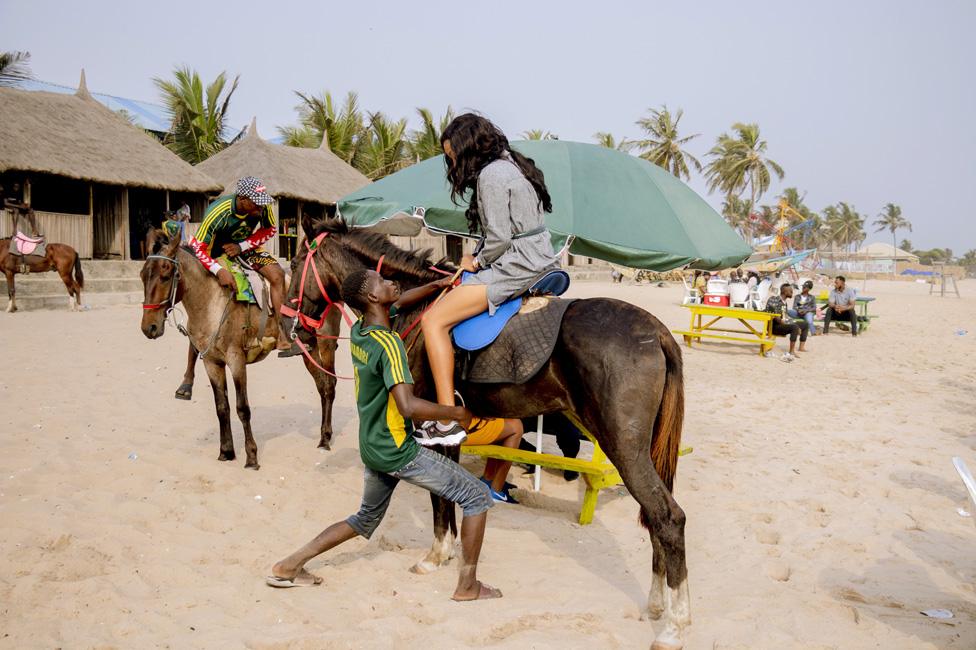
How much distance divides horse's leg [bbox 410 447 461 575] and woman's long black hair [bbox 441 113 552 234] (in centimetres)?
168

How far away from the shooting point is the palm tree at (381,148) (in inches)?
1358

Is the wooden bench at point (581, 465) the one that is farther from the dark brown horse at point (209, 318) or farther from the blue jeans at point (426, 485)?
the dark brown horse at point (209, 318)

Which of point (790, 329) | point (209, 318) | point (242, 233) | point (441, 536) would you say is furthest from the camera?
point (790, 329)

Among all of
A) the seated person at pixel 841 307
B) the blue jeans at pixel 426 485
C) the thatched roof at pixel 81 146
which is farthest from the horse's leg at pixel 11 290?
the seated person at pixel 841 307

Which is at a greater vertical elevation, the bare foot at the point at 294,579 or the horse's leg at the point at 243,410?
the horse's leg at the point at 243,410

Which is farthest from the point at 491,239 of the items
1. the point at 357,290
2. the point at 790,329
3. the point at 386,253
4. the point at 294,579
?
the point at 790,329

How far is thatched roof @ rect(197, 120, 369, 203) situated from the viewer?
2370cm

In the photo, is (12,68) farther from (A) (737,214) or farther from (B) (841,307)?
(A) (737,214)

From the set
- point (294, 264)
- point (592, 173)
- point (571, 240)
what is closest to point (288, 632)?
point (294, 264)

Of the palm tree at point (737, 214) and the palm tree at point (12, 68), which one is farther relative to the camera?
the palm tree at point (737, 214)

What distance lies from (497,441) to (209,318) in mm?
2923

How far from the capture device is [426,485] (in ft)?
12.0

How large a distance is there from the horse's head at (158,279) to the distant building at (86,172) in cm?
1475

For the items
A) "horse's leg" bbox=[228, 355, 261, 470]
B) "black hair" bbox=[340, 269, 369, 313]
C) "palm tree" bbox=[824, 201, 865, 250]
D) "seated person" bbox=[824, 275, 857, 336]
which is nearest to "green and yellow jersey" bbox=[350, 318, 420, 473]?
"black hair" bbox=[340, 269, 369, 313]
